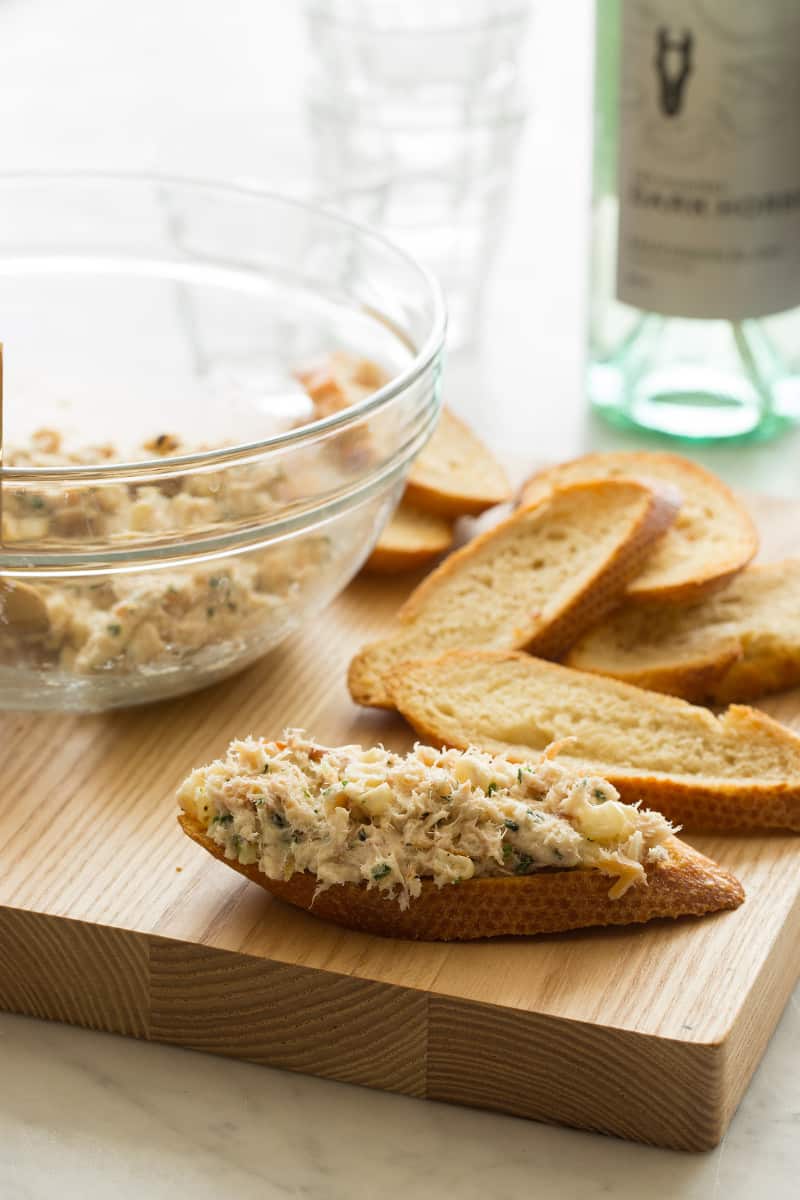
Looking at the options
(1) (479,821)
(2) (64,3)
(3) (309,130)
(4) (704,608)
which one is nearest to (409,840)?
(1) (479,821)

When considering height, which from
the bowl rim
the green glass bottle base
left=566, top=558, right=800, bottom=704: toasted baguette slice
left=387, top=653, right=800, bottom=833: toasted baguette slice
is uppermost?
the bowl rim

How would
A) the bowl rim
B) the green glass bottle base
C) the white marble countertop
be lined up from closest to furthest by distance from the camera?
the white marble countertop < the bowl rim < the green glass bottle base

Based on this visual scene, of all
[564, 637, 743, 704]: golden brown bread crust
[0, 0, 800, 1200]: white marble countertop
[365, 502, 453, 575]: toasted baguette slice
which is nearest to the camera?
[0, 0, 800, 1200]: white marble countertop

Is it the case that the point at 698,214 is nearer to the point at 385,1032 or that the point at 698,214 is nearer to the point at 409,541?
the point at 409,541

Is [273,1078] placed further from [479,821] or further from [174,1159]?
[479,821]

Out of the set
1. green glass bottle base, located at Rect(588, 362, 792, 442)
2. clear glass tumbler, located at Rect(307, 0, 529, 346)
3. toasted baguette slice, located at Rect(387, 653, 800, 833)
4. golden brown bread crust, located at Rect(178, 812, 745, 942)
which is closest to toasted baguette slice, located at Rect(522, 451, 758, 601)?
toasted baguette slice, located at Rect(387, 653, 800, 833)

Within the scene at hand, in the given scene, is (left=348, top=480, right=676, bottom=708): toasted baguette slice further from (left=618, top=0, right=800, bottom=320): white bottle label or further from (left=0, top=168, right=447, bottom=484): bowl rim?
(left=618, top=0, right=800, bottom=320): white bottle label

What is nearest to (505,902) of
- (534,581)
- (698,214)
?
(534,581)
